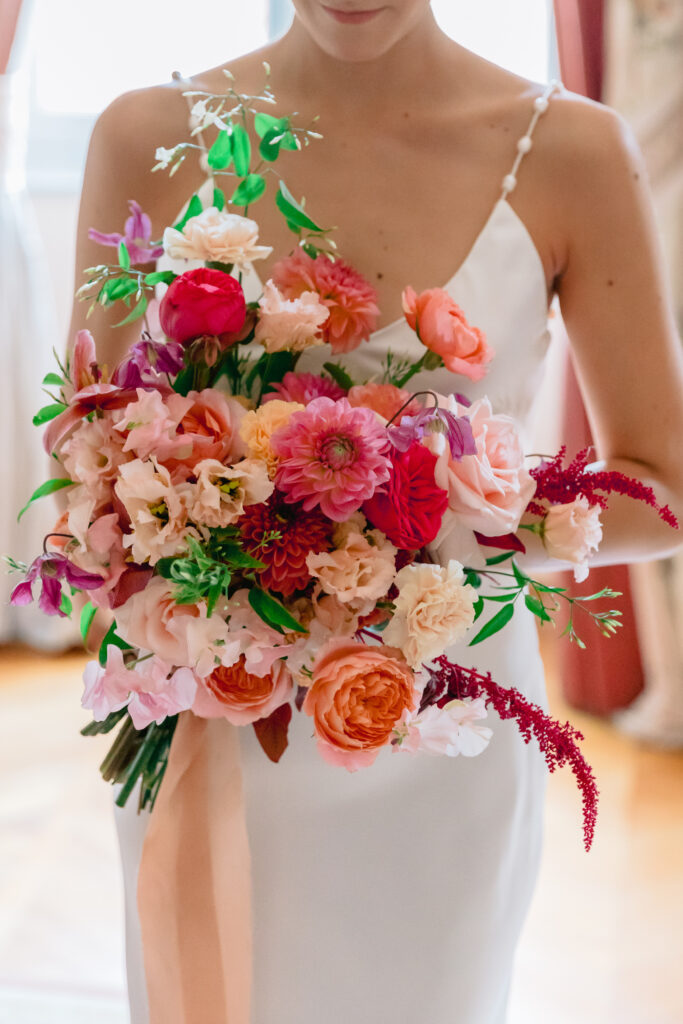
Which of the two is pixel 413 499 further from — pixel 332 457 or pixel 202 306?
pixel 202 306

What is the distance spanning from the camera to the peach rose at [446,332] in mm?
926

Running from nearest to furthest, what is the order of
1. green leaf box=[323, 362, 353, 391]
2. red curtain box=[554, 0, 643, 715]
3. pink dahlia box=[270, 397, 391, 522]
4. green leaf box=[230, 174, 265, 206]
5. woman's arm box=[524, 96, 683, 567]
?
pink dahlia box=[270, 397, 391, 522] → green leaf box=[230, 174, 265, 206] → green leaf box=[323, 362, 353, 391] → woman's arm box=[524, 96, 683, 567] → red curtain box=[554, 0, 643, 715]

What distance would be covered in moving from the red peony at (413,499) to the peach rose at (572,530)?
0.12 m

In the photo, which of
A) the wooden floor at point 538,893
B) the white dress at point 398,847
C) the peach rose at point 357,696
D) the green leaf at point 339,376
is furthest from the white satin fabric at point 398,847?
the wooden floor at point 538,893

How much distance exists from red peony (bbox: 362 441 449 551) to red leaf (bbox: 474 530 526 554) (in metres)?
0.10

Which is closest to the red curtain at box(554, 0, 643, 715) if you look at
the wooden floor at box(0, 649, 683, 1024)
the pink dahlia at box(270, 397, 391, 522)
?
the wooden floor at box(0, 649, 683, 1024)

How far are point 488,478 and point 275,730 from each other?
1.05 ft

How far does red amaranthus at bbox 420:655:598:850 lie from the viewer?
81 centimetres

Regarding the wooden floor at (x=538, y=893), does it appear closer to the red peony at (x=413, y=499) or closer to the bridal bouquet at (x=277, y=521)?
the bridal bouquet at (x=277, y=521)

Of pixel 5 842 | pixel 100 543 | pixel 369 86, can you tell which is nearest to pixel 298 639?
pixel 100 543

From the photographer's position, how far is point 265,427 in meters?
0.82

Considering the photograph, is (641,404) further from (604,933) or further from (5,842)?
(5,842)

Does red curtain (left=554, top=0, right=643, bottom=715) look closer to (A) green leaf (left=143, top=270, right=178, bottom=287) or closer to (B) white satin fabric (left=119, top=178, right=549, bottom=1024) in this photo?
(B) white satin fabric (left=119, top=178, right=549, bottom=1024)

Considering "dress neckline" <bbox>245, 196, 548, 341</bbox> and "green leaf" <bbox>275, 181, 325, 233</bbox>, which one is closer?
"green leaf" <bbox>275, 181, 325, 233</bbox>
